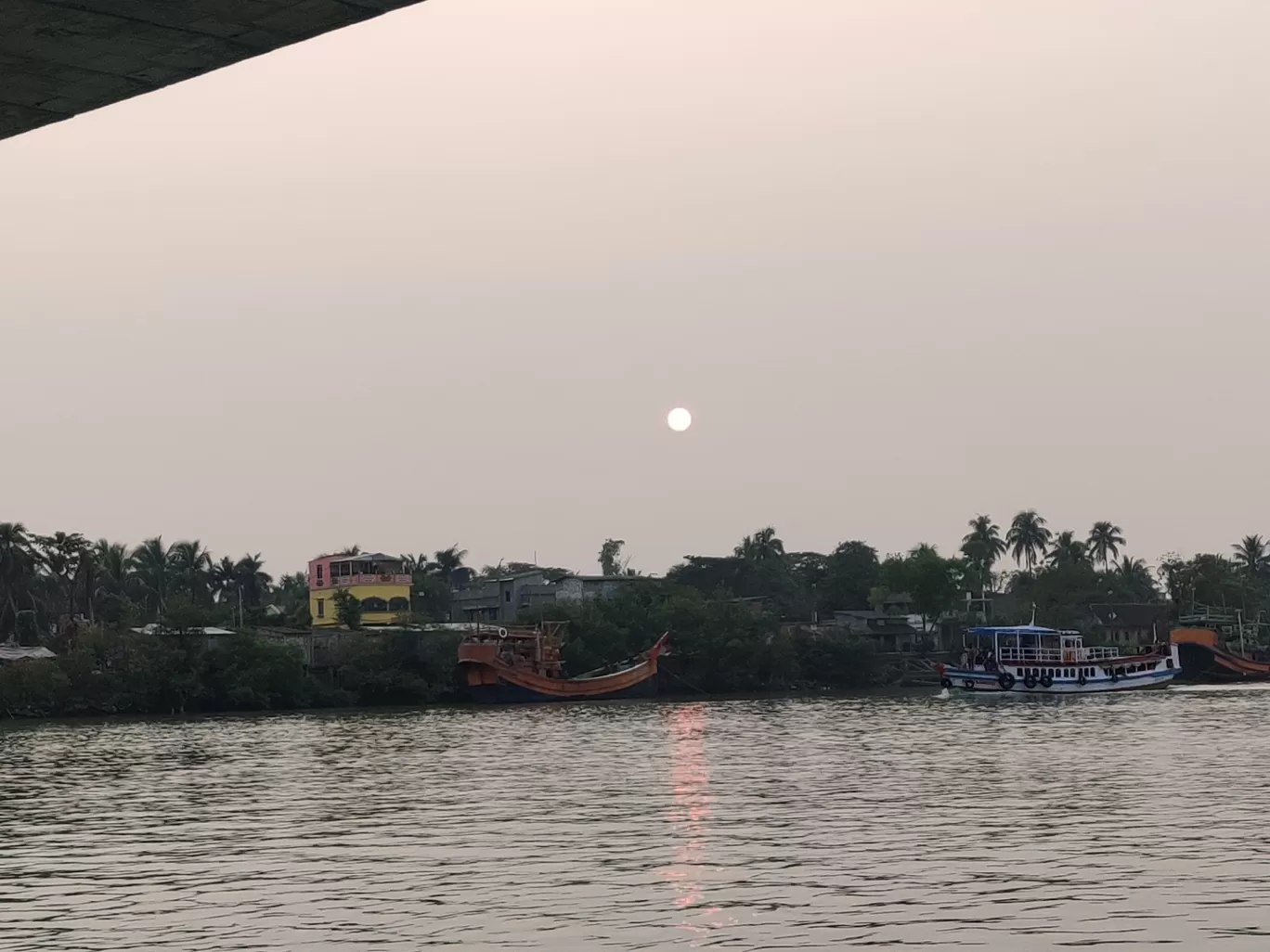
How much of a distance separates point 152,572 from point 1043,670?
347 feet

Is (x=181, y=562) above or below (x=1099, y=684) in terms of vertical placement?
above

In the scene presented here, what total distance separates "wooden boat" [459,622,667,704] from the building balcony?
20459 millimetres

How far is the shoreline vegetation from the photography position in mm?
105312

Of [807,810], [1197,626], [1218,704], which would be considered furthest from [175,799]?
[1197,626]

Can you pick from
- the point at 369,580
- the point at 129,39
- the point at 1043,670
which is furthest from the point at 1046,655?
the point at 129,39

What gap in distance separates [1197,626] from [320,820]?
475 ft

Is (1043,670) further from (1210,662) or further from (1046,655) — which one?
(1210,662)

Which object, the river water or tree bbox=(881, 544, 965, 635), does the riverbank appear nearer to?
tree bbox=(881, 544, 965, 635)

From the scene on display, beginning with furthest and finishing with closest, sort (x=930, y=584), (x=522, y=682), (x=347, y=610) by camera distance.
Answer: (x=930, y=584)
(x=347, y=610)
(x=522, y=682)

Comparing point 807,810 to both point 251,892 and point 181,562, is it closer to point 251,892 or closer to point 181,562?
point 251,892

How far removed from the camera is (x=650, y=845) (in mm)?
31250

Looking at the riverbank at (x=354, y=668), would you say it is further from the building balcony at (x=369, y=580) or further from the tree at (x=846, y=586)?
the tree at (x=846, y=586)

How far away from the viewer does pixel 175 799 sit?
4384 centimetres

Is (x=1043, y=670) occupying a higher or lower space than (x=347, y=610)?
lower
